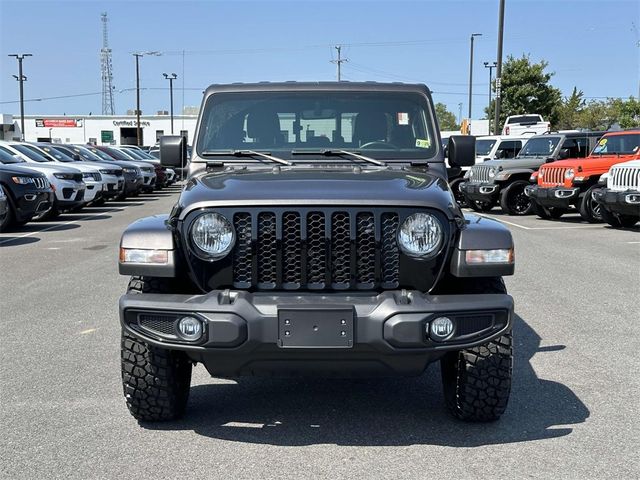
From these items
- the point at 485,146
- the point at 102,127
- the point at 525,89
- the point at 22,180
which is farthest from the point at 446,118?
the point at 22,180

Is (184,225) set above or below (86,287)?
above

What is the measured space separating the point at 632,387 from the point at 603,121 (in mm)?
53022

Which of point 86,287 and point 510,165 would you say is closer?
point 86,287

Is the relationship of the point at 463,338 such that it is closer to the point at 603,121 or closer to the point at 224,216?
the point at 224,216

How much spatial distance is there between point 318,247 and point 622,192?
11.5 m

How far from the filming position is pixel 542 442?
410cm

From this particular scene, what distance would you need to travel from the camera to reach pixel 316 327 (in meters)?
3.69

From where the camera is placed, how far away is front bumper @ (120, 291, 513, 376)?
3686mm

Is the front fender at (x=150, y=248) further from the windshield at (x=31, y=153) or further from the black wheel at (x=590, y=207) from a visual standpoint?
the windshield at (x=31, y=153)

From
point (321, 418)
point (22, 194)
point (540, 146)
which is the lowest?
point (321, 418)

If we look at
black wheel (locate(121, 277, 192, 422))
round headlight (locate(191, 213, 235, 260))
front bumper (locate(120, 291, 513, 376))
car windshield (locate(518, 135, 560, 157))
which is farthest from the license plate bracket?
car windshield (locate(518, 135, 560, 157))

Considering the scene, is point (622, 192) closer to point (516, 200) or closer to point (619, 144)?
point (619, 144)

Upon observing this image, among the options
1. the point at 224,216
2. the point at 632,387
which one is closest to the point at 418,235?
the point at 224,216

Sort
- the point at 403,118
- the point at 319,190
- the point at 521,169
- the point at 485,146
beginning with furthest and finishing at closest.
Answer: the point at 485,146 < the point at 521,169 < the point at 403,118 < the point at 319,190
